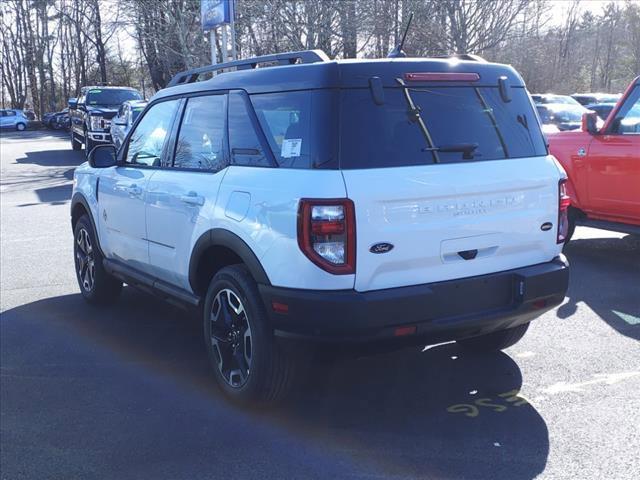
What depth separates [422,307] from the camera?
3.71 metres

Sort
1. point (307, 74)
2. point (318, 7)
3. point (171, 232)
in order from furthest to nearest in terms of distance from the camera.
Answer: point (318, 7) → point (171, 232) → point (307, 74)

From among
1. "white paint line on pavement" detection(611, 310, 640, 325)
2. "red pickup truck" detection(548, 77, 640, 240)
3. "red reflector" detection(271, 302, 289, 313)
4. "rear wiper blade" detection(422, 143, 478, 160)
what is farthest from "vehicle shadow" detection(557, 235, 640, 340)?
"red reflector" detection(271, 302, 289, 313)

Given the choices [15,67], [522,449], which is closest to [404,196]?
[522,449]

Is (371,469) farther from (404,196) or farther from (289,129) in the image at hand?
(289,129)

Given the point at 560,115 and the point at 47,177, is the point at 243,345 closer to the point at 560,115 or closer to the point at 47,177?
the point at 560,115

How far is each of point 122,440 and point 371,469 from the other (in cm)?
136

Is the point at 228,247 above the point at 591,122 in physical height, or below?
below

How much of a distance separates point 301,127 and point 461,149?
2.86 feet

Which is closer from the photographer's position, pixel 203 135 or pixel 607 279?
pixel 203 135

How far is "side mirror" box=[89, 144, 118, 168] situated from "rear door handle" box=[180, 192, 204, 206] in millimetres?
1565

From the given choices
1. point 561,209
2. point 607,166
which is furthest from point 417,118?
point 607,166

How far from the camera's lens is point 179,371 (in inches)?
196

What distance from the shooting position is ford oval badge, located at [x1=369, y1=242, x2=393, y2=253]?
142 inches

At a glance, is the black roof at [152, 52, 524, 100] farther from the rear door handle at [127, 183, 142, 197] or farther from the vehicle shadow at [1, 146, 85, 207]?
the vehicle shadow at [1, 146, 85, 207]
